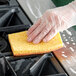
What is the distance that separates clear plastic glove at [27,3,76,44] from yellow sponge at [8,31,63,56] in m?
0.02

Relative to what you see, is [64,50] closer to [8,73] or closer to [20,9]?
[8,73]

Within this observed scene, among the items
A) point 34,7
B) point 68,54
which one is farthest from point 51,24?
point 34,7

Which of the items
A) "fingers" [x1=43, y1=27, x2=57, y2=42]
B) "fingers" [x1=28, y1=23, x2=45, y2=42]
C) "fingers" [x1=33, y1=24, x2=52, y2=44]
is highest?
"fingers" [x1=28, y1=23, x2=45, y2=42]

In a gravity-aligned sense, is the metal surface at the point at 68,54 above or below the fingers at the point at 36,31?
below

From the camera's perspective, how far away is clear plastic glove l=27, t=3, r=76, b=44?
0.88 metres

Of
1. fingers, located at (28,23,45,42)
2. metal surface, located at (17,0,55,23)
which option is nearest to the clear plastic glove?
fingers, located at (28,23,45,42)

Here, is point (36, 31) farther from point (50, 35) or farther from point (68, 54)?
point (68, 54)

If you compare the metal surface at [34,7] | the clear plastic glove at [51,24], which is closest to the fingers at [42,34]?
the clear plastic glove at [51,24]

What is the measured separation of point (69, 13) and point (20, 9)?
30 cm

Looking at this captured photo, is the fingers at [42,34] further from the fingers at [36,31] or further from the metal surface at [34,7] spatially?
the metal surface at [34,7]

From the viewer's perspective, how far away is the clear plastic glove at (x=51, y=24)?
34.5 inches

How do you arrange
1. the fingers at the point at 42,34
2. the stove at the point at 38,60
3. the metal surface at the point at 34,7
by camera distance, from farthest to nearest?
1. the metal surface at the point at 34,7
2. the fingers at the point at 42,34
3. the stove at the point at 38,60

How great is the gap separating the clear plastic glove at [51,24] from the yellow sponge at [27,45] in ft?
0.07

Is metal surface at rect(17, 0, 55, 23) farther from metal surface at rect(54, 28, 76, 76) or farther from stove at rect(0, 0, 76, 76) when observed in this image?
metal surface at rect(54, 28, 76, 76)
